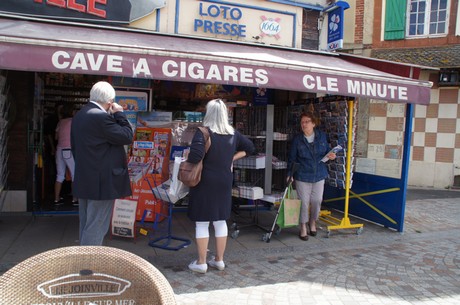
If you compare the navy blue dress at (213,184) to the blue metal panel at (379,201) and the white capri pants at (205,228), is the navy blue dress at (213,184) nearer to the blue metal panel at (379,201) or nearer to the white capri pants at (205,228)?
the white capri pants at (205,228)

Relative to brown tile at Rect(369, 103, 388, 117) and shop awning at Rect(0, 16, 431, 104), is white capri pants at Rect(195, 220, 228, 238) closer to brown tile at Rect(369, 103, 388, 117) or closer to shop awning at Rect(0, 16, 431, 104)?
shop awning at Rect(0, 16, 431, 104)

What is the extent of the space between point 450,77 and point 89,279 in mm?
11234

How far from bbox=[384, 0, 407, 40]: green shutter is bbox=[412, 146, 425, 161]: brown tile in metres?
3.15

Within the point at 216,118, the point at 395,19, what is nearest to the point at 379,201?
the point at 216,118

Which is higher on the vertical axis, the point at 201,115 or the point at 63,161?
the point at 201,115

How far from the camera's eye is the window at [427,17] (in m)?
10.9

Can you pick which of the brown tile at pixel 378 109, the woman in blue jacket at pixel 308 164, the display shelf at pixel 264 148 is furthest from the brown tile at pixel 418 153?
the woman in blue jacket at pixel 308 164

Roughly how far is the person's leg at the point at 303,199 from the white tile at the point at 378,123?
6.90 metres

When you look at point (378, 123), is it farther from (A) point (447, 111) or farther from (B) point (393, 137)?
(A) point (447, 111)

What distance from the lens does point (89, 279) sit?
1.79 m

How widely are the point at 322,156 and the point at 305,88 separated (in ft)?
4.20

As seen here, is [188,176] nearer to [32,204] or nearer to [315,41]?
[32,204]

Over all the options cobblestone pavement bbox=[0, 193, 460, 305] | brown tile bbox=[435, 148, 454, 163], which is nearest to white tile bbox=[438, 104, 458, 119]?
brown tile bbox=[435, 148, 454, 163]

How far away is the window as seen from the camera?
35.9ft
